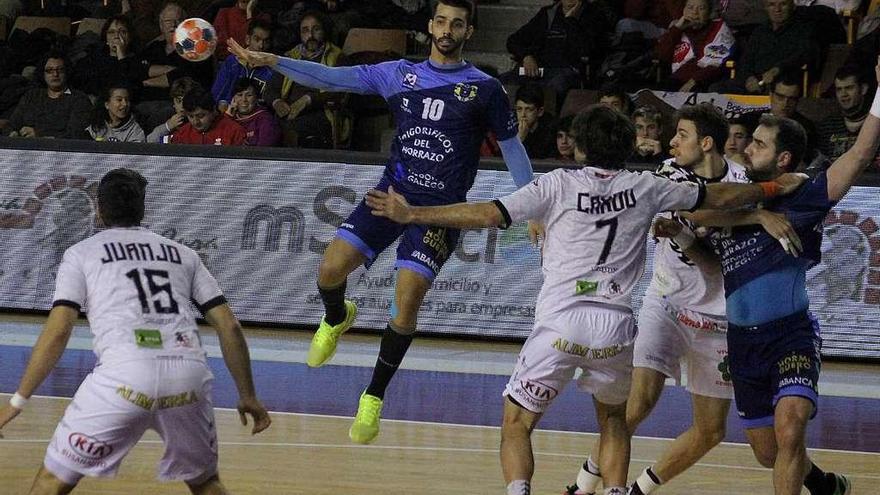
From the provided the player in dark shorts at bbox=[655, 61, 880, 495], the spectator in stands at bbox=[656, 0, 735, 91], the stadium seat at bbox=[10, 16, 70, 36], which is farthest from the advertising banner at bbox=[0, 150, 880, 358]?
the player in dark shorts at bbox=[655, 61, 880, 495]

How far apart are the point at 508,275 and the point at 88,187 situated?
3817 millimetres

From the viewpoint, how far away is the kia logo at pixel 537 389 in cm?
632

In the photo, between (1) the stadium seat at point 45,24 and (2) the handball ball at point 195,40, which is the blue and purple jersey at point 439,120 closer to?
(2) the handball ball at point 195,40

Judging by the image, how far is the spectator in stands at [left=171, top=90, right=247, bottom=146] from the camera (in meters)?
13.2

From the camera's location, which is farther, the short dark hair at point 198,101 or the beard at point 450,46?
the short dark hair at point 198,101

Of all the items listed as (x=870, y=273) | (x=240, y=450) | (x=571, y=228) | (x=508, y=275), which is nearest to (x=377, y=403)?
(x=240, y=450)

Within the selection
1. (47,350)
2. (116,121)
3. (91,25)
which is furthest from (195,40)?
(91,25)

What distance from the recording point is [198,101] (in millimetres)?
13172

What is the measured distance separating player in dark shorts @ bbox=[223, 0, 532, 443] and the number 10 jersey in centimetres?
239

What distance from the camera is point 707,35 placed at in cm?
1406

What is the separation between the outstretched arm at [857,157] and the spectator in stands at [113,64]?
954 centimetres

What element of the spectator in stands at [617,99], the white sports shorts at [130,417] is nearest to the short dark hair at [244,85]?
the spectator in stands at [617,99]

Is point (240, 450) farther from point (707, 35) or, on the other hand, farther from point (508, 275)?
point (707, 35)

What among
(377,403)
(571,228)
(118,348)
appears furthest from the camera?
(377,403)
